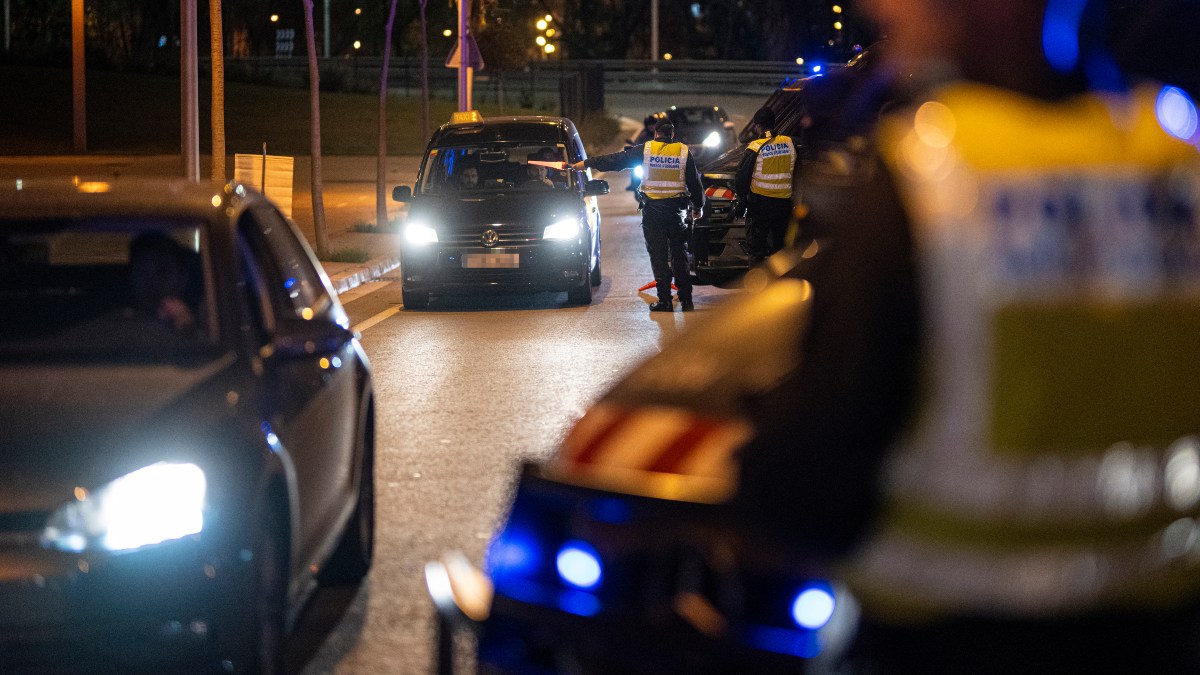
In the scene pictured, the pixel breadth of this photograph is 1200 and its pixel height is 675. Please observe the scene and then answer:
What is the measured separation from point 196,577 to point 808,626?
2.47 meters

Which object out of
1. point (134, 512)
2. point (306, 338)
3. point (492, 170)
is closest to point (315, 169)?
point (492, 170)

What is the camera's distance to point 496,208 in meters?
16.1

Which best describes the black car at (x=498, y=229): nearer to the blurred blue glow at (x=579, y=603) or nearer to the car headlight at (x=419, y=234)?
the car headlight at (x=419, y=234)

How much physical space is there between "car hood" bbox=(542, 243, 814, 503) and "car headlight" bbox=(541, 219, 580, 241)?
41.3 feet

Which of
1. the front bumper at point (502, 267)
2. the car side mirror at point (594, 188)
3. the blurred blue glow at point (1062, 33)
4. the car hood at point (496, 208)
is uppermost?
the blurred blue glow at point (1062, 33)

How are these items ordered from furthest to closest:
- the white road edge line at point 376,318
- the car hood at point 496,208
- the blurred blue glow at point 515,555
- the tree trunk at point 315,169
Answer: the tree trunk at point 315,169 < the car hood at point 496,208 < the white road edge line at point 376,318 < the blurred blue glow at point 515,555

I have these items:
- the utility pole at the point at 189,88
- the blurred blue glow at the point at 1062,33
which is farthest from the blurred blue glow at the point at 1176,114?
the utility pole at the point at 189,88

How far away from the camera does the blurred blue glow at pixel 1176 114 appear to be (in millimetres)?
2348

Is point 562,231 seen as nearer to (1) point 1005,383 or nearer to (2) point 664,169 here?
(2) point 664,169

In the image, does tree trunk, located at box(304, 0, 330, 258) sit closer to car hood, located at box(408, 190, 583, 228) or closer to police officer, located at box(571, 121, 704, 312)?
car hood, located at box(408, 190, 583, 228)

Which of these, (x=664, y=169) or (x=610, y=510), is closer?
(x=610, y=510)

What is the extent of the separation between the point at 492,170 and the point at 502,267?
4.32ft

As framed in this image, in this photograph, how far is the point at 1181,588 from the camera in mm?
2305

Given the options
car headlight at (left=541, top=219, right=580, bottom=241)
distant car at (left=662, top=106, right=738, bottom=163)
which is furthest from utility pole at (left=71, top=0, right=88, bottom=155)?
car headlight at (left=541, top=219, right=580, bottom=241)
